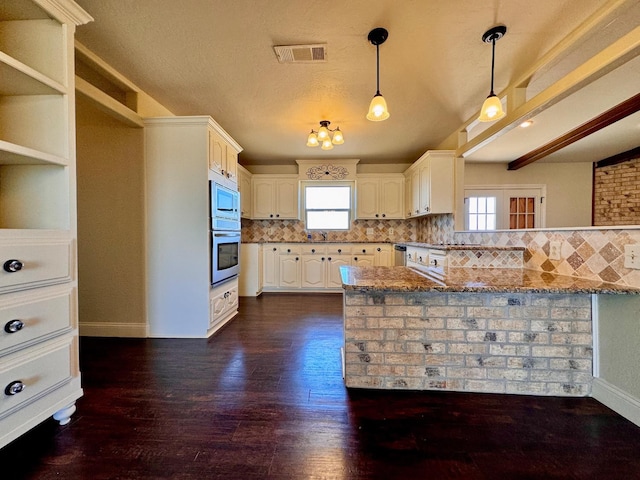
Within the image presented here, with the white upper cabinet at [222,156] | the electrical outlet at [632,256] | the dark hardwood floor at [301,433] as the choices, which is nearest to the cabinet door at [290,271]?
the white upper cabinet at [222,156]

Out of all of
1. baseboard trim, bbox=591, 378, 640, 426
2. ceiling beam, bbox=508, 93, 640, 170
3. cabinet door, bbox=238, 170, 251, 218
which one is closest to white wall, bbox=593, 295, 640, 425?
baseboard trim, bbox=591, 378, 640, 426

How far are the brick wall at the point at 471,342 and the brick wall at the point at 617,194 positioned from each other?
11.8ft

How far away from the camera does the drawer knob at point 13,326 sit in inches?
44.1

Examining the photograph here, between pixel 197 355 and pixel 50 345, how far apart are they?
104 cm

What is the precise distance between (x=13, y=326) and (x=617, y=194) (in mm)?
6724

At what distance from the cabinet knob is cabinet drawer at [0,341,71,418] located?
0.39m

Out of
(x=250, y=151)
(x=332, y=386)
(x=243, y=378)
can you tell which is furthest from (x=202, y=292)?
(x=250, y=151)

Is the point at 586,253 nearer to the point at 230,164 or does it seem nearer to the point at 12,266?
the point at 12,266

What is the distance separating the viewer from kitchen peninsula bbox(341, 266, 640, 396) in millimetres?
1546

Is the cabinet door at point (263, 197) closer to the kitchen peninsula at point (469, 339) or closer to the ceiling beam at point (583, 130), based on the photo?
the kitchen peninsula at point (469, 339)

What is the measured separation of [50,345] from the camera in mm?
1276

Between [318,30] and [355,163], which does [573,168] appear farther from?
[318,30]

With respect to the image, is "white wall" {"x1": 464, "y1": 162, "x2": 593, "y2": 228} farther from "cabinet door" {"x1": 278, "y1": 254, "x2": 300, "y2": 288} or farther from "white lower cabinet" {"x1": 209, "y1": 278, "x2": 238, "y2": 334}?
"white lower cabinet" {"x1": 209, "y1": 278, "x2": 238, "y2": 334}

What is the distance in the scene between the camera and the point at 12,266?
113cm
